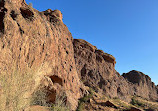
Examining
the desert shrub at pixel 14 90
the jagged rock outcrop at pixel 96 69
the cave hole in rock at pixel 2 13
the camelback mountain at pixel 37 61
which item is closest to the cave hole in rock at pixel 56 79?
the camelback mountain at pixel 37 61

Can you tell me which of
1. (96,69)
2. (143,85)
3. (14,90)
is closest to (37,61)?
(14,90)

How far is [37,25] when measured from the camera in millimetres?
10242

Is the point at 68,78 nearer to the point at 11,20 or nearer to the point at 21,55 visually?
the point at 21,55

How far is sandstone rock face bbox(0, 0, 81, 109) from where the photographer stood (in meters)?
6.86

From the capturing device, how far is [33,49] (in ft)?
29.4

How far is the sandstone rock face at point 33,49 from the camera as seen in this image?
686cm

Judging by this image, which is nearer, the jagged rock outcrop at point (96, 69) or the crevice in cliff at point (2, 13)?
the crevice in cliff at point (2, 13)

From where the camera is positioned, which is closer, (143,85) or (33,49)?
(33,49)

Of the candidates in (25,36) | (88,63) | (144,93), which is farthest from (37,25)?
(144,93)

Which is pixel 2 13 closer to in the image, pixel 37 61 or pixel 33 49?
pixel 33 49

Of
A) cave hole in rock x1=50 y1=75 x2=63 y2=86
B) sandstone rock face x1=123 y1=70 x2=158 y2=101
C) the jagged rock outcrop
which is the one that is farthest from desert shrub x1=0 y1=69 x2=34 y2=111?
sandstone rock face x1=123 y1=70 x2=158 y2=101

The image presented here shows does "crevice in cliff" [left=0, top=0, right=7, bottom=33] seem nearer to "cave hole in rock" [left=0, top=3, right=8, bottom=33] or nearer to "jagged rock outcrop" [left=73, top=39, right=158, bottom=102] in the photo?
"cave hole in rock" [left=0, top=3, right=8, bottom=33]

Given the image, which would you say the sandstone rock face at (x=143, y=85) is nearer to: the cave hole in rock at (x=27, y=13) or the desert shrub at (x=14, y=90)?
the cave hole in rock at (x=27, y=13)

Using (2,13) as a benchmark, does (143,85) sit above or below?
below
